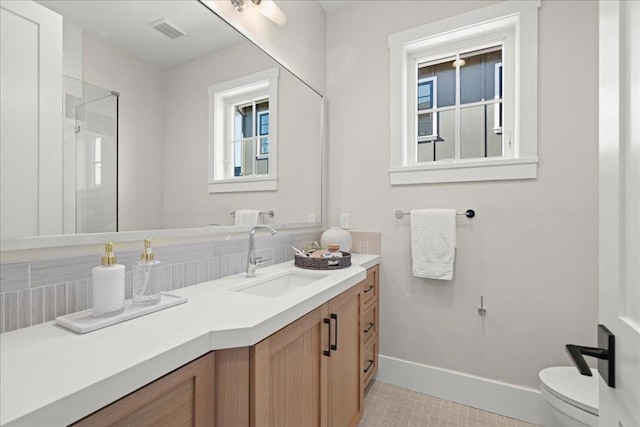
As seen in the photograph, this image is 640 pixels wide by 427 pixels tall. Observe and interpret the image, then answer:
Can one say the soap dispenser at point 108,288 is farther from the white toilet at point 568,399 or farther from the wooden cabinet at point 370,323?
the white toilet at point 568,399

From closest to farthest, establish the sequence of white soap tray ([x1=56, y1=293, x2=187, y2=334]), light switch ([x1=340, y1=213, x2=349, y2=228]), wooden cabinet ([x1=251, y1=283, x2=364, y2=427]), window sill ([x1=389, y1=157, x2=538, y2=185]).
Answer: white soap tray ([x1=56, y1=293, x2=187, y2=334]) → wooden cabinet ([x1=251, y1=283, x2=364, y2=427]) → window sill ([x1=389, y1=157, x2=538, y2=185]) → light switch ([x1=340, y1=213, x2=349, y2=228])

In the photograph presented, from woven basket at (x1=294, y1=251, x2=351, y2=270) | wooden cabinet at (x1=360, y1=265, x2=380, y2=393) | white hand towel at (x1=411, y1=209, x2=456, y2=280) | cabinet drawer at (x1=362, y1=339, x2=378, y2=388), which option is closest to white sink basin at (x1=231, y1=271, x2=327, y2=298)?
woven basket at (x1=294, y1=251, x2=351, y2=270)

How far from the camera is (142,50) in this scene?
3.84 feet

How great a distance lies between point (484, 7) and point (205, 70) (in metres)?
1.76

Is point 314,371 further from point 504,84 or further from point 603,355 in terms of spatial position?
point 504,84

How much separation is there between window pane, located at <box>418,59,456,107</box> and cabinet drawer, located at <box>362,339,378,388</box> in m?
1.74

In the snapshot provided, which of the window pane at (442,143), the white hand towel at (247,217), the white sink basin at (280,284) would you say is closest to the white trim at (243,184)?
the white hand towel at (247,217)

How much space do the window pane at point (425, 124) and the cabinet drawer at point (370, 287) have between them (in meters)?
1.03

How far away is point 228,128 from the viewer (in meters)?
1.54

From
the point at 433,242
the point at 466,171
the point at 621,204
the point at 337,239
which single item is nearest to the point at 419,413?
the point at 433,242

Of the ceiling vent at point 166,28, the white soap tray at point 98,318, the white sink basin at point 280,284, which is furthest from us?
the white sink basin at point 280,284

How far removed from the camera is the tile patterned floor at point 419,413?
68.7 inches

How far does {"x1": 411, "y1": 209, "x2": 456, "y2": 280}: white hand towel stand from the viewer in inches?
76.2

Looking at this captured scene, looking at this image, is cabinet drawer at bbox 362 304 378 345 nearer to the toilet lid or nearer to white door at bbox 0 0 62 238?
the toilet lid
